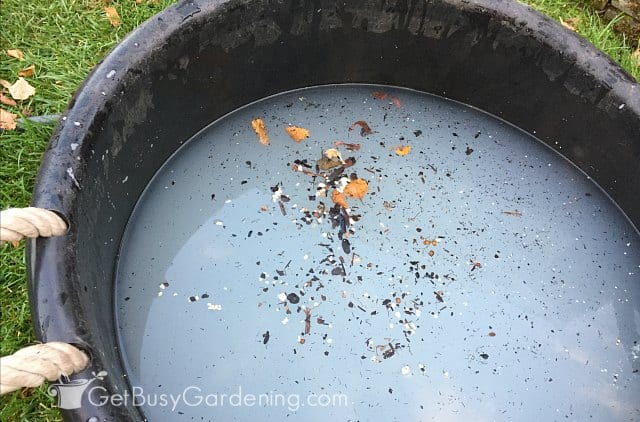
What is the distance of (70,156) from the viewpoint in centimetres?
157

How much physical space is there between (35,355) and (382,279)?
1103 millimetres

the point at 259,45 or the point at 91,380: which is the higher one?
the point at 259,45

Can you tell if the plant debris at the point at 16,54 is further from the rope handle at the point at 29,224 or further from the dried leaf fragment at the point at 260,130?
the rope handle at the point at 29,224

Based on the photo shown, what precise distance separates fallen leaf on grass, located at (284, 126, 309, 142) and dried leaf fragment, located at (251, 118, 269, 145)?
8cm

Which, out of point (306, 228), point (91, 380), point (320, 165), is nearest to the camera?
point (91, 380)

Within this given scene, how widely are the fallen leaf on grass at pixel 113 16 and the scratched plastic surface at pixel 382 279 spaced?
0.64m

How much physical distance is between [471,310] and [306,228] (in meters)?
0.61

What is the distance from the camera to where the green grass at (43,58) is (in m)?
1.93

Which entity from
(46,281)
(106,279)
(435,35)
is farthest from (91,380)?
(435,35)

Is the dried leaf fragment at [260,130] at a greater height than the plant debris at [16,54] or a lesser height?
lesser

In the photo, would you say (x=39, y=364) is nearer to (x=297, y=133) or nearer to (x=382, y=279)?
(x=382, y=279)

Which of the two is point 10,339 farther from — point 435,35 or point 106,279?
point 435,35

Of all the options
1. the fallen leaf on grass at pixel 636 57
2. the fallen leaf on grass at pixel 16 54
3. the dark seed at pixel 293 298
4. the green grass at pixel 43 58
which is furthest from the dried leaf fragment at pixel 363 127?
the fallen leaf on grass at pixel 16 54

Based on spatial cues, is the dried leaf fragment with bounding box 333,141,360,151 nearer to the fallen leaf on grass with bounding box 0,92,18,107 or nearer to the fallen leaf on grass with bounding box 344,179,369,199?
the fallen leaf on grass with bounding box 344,179,369,199
